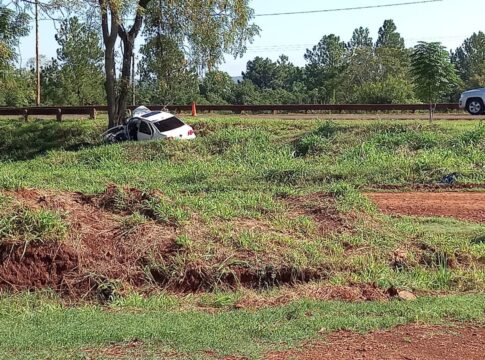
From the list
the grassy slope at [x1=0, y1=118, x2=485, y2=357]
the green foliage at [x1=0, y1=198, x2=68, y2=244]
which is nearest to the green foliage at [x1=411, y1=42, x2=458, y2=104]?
the grassy slope at [x1=0, y1=118, x2=485, y2=357]

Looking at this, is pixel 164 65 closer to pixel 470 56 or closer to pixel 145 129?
pixel 145 129

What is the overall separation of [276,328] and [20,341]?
6.96ft

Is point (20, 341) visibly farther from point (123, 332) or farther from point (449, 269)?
point (449, 269)

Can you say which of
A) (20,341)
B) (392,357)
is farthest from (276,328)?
(20,341)

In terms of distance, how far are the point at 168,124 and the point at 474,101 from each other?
1173cm

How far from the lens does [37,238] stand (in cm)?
754

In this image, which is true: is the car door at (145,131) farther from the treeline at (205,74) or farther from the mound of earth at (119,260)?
the mound of earth at (119,260)

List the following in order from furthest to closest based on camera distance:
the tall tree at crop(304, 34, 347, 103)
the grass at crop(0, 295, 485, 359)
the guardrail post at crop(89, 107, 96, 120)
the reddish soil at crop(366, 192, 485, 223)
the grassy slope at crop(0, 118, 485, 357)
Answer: the tall tree at crop(304, 34, 347, 103)
the guardrail post at crop(89, 107, 96, 120)
the reddish soil at crop(366, 192, 485, 223)
the grassy slope at crop(0, 118, 485, 357)
the grass at crop(0, 295, 485, 359)

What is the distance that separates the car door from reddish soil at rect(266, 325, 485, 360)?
18789 millimetres

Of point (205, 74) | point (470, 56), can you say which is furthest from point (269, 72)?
point (205, 74)

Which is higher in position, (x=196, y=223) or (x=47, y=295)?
(x=196, y=223)

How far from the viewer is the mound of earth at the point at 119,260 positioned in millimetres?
7359

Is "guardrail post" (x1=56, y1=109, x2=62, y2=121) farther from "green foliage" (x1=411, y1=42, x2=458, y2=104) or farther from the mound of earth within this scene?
the mound of earth

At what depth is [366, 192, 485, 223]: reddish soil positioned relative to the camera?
38.6ft
